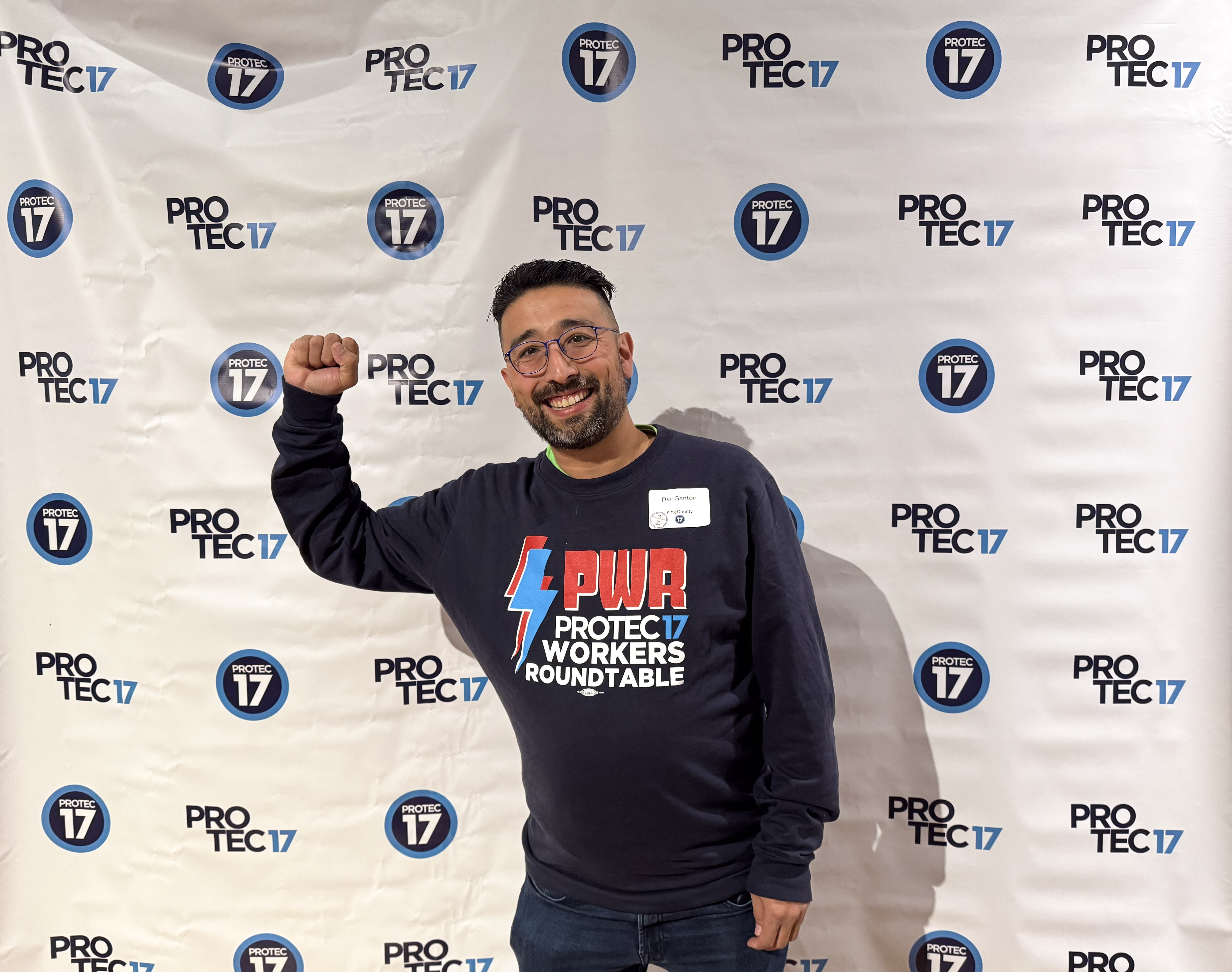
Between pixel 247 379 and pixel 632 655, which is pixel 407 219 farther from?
pixel 632 655

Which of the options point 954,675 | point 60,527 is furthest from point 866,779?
point 60,527

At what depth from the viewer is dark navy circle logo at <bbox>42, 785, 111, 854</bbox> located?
2.17m

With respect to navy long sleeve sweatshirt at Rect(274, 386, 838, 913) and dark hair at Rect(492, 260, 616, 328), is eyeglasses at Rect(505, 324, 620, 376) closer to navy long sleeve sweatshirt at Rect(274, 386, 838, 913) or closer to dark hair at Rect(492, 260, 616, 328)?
dark hair at Rect(492, 260, 616, 328)

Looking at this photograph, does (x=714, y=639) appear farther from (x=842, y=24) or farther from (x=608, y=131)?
(x=842, y=24)

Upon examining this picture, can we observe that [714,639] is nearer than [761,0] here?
Yes

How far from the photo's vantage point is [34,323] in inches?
83.4

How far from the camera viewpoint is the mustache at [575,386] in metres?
1.45

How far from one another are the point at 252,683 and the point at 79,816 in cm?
61

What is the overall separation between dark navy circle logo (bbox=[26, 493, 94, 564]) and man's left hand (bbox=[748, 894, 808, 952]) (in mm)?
1905

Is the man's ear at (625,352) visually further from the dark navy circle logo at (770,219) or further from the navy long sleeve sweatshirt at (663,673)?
the dark navy circle logo at (770,219)

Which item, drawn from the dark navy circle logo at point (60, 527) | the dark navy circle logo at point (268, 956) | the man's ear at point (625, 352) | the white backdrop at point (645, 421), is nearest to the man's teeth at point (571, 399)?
the man's ear at point (625, 352)

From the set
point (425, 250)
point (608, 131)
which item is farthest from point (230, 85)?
point (608, 131)

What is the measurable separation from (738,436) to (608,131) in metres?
0.85

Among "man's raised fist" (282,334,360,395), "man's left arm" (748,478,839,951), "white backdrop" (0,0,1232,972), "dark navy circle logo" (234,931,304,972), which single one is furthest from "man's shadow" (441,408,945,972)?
"dark navy circle logo" (234,931,304,972)
